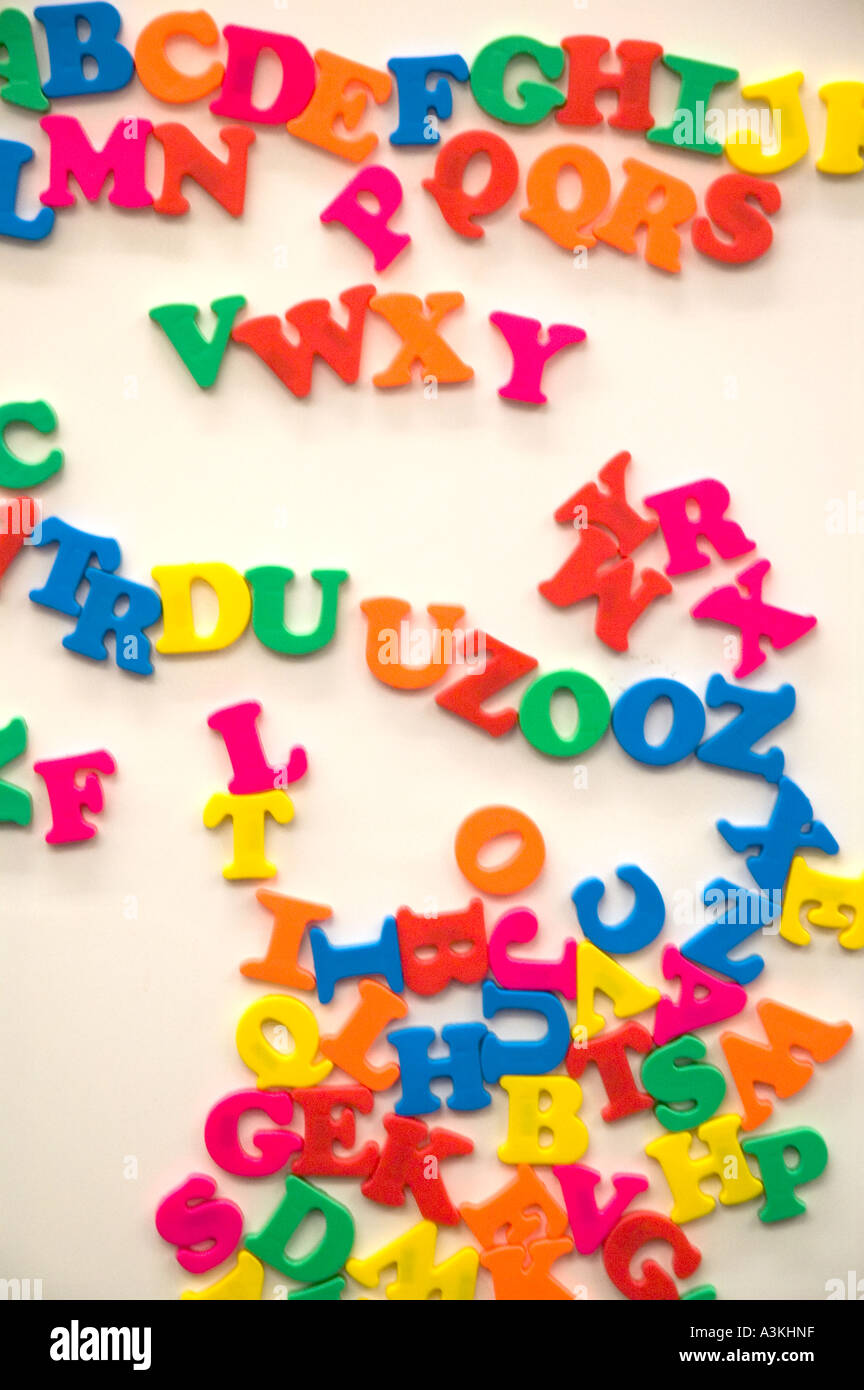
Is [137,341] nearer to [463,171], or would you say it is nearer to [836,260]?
[463,171]

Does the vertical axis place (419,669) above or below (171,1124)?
above

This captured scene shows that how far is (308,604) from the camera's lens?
1690mm

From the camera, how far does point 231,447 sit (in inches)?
66.3

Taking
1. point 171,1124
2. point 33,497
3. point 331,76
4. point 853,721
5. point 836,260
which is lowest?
point 171,1124

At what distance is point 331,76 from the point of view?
1.66 meters

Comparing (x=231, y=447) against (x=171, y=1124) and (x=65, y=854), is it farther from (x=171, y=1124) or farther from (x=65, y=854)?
(x=171, y=1124)

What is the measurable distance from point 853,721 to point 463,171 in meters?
1.00

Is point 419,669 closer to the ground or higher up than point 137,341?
closer to the ground

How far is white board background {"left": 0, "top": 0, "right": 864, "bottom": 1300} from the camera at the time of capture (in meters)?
1.68

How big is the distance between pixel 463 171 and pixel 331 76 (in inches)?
9.2

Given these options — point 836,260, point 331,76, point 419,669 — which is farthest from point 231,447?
point 836,260

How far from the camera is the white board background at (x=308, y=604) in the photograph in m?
1.68
